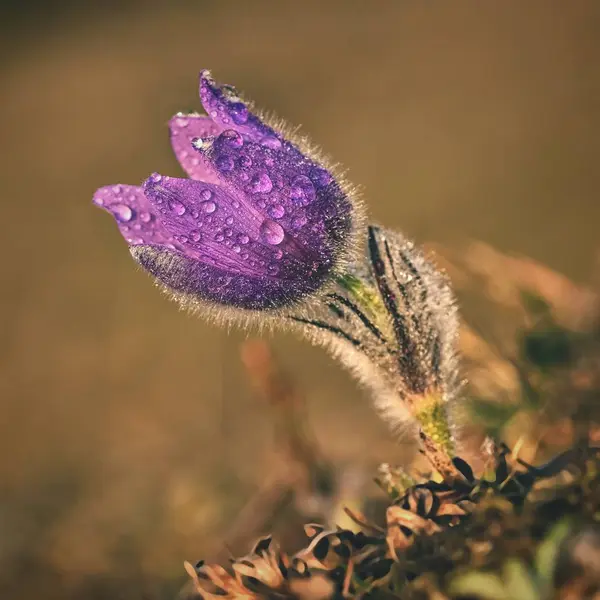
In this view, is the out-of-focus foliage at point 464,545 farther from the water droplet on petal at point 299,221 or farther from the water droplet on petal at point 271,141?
the water droplet on petal at point 271,141

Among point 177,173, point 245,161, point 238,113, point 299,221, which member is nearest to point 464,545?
point 299,221

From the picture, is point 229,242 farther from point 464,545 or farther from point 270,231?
point 464,545

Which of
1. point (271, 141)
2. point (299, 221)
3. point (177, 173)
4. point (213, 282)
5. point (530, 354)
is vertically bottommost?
point (213, 282)

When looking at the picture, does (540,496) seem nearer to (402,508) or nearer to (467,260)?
(402,508)

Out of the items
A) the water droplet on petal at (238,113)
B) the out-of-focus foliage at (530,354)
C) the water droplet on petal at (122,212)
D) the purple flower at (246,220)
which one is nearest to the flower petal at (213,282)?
the purple flower at (246,220)

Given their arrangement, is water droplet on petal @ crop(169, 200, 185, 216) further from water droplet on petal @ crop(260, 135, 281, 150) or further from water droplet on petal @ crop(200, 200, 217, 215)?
water droplet on petal @ crop(260, 135, 281, 150)

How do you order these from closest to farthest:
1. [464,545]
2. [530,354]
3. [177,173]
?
[464,545] → [530,354] → [177,173]

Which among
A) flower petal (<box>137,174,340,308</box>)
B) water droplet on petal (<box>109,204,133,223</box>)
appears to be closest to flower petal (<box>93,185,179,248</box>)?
water droplet on petal (<box>109,204,133,223</box>)

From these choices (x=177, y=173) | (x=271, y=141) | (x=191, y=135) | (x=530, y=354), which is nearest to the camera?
(x=271, y=141)
